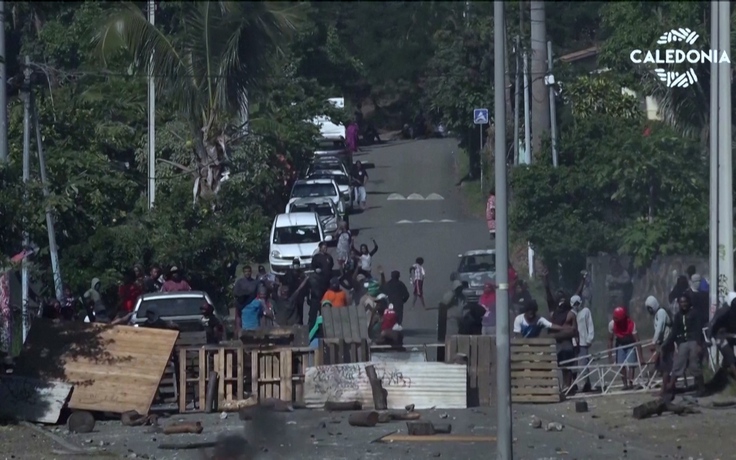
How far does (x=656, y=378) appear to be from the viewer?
1691 cm

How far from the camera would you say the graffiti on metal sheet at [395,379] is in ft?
52.6

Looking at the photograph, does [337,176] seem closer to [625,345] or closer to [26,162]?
[26,162]

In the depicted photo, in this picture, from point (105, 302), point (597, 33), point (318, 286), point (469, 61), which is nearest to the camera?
point (469, 61)

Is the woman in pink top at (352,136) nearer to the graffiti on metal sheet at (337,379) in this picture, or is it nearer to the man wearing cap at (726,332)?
the graffiti on metal sheet at (337,379)

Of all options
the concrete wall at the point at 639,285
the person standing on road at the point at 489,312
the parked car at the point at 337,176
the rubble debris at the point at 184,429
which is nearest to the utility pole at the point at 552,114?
the concrete wall at the point at 639,285

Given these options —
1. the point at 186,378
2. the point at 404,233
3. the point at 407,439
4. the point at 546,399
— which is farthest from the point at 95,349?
the point at 404,233

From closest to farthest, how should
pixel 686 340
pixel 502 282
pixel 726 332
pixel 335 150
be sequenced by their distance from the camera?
pixel 502 282 → pixel 686 340 → pixel 726 332 → pixel 335 150

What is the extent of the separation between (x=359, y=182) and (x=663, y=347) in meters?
17.0

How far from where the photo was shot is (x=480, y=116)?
18875mm

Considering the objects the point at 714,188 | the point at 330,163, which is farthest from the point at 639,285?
the point at 330,163

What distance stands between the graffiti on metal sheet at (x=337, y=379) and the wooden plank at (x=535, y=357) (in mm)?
2169

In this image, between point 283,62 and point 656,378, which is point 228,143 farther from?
point 656,378

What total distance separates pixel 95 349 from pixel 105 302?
21.6ft

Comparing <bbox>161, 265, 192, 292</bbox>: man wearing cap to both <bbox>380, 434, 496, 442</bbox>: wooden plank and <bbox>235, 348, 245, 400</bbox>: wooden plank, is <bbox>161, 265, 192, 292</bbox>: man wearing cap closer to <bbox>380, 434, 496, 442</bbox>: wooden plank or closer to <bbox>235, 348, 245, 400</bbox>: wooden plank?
<bbox>235, 348, 245, 400</bbox>: wooden plank
